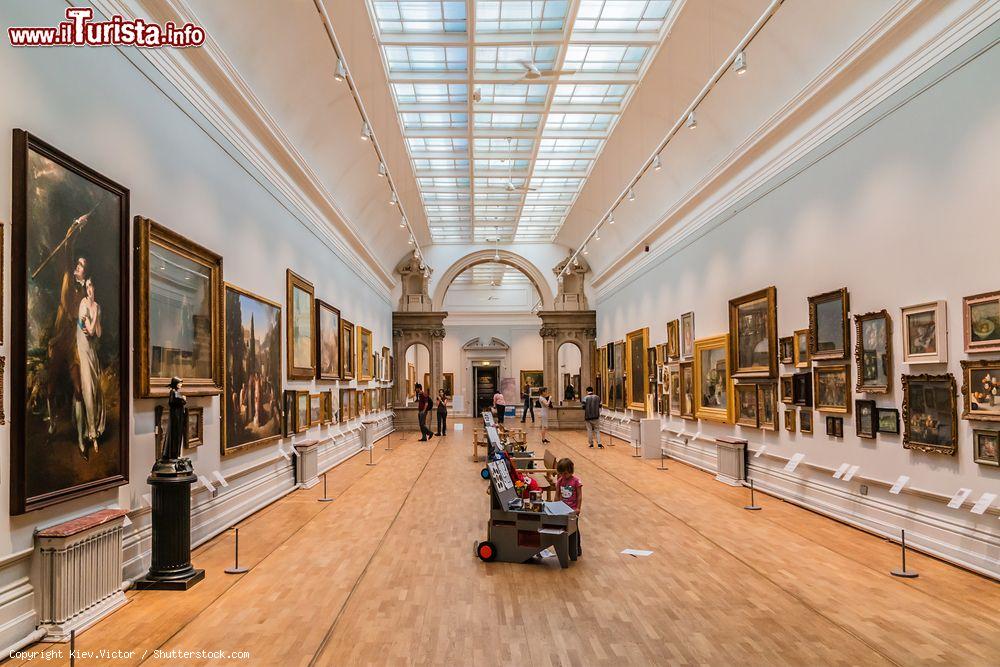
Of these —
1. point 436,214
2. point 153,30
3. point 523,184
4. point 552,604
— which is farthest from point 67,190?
point 436,214

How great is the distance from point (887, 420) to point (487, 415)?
35.0 ft

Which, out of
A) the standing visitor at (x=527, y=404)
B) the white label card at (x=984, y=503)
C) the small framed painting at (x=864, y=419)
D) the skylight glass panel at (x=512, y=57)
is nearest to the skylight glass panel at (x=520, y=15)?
the skylight glass panel at (x=512, y=57)

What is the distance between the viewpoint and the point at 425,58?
54.6 ft

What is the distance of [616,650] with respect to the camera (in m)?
5.86

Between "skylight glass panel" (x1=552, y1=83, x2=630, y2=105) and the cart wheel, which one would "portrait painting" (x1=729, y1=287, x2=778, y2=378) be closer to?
"skylight glass panel" (x1=552, y1=83, x2=630, y2=105)

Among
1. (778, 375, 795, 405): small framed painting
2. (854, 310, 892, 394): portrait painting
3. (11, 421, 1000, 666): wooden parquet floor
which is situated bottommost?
(11, 421, 1000, 666): wooden parquet floor

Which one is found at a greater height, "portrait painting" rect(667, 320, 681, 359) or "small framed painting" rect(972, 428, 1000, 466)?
"portrait painting" rect(667, 320, 681, 359)

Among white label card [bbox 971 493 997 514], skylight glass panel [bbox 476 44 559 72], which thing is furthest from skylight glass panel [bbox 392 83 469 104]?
white label card [bbox 971 493 997 514]

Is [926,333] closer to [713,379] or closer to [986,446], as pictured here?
[986,446]

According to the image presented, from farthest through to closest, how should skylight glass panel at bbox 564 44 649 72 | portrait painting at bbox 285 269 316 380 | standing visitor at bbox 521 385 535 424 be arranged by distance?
standing visitor at bbox 521 385 535 424 < skylight glass panel at bbox 564 44 649 72 < portrait painting at bbox 285 269 316 380

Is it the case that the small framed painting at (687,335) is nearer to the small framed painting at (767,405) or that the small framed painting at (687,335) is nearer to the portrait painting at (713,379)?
the portrait painting at (713,379)

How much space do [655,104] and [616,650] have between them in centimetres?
1440

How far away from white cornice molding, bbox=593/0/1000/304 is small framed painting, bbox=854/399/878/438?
419 cm

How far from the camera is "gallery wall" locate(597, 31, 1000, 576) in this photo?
26.3ft
